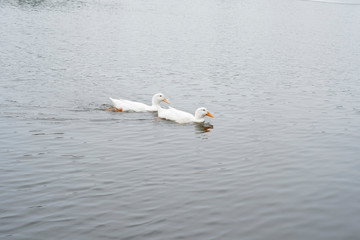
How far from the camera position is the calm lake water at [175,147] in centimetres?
930

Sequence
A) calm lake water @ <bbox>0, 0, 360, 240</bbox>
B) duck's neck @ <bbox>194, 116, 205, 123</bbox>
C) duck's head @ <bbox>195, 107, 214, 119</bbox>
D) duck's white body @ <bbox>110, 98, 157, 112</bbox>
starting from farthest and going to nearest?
duck's white body @ <bbox>110, 98, 157, 112</bbox>, duck's neck @ <bbox>194, 116, 205, 123</bbox>, duck's head @ <bbox>195, 107, 214, 119</bbox>, calm lake water @ <bbox>0, 0, 360, 240</bbox>

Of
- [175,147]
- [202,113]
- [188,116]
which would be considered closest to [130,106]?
[188,116]

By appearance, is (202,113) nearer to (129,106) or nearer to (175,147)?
(129,106)

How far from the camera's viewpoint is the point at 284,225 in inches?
359

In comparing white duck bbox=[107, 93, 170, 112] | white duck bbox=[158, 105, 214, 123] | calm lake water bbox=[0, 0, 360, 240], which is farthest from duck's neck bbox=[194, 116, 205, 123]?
white duck bbox=[107, 93, 170, 112]

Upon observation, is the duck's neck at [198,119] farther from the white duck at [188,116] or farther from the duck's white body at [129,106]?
the duck's white body at [129,106]

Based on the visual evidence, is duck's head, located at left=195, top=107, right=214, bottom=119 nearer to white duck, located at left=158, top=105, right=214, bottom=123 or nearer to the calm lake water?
white duck, located at left=158, top=105, right=214, bottom=123

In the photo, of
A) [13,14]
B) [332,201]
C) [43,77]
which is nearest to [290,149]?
[332,201]

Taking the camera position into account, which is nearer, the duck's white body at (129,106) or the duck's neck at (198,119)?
the duck's neck at (198,119)

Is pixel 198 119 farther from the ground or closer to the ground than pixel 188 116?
closer to the ground

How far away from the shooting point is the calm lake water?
9.30 metres

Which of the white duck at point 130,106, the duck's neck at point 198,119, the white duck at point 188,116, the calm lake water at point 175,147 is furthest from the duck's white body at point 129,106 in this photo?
the duck's neck at point 198,119

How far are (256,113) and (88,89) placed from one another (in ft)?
28.1

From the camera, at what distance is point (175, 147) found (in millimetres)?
14562
